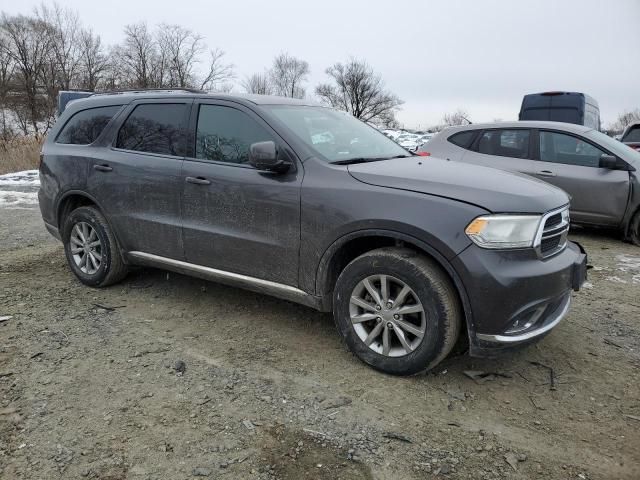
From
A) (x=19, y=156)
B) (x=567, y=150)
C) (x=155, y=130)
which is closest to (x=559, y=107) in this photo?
(x=567, y=150)

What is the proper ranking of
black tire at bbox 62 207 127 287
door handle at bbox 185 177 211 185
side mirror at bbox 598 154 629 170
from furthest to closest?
side mirror at bbox 598 154 629 170
black tire at bbox 62 207 127 287
door handle at bbox 185 177 211 185

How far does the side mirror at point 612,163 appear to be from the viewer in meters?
6.47

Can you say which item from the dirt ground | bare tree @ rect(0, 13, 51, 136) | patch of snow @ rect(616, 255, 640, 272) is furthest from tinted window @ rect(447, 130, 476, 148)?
bare tree @ rect(0, 13, 51, 136)

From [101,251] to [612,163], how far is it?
6.06 meters

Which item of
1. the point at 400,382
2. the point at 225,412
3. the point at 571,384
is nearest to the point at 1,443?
the point at 225,412

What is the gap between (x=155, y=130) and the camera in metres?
4.21

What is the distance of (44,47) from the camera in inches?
1964

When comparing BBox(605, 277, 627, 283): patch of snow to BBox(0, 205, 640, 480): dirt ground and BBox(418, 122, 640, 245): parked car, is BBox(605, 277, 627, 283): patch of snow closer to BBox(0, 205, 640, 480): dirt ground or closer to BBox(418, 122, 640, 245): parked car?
BBox(0, 205, 640, 480): dirt ground

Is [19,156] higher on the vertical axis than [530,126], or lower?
lower

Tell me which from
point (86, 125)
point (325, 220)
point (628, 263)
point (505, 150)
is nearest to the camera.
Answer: point (325, 220)

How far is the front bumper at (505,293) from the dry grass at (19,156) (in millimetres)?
16161

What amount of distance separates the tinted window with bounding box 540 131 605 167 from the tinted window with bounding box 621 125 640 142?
14.4 feet

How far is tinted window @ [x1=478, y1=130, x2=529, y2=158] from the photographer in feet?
23.3

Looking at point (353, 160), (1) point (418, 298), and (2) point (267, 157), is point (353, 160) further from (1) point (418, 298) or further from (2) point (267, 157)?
(1) point (418, 298)
